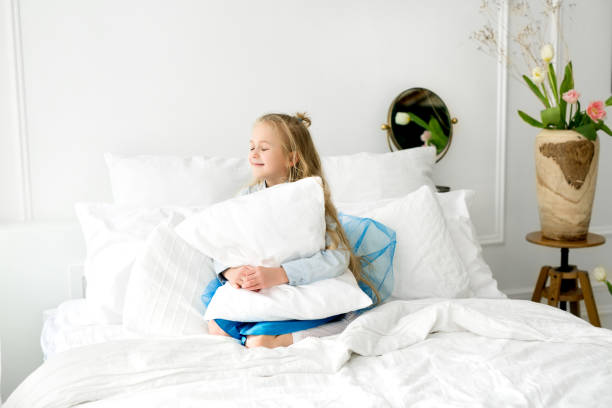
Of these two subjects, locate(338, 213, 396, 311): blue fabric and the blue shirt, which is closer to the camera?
the blue shirt

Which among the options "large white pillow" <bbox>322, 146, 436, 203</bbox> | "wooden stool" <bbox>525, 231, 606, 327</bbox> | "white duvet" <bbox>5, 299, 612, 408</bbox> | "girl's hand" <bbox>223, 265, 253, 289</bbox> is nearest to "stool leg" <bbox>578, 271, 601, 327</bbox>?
"wooden stool" <bbox>525, 231, 606, 327</bbox>

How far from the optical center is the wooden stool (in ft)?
8.02

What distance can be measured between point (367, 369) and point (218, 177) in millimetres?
1043

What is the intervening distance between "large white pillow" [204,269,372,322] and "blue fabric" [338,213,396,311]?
0.21m

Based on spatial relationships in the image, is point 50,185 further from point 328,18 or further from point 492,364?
point 492,364

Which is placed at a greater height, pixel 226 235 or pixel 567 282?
pixel 226 235

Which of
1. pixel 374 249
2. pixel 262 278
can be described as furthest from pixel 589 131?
pixel 262 278

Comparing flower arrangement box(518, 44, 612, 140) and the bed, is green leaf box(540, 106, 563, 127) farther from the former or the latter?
the bed

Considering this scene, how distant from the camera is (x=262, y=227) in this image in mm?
1596

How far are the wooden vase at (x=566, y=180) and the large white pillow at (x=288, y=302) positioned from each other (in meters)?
1.21

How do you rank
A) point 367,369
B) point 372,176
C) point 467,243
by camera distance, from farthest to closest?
point 372,176 → point 467,243 → point 367,369

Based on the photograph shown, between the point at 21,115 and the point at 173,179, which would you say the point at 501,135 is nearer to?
the point at 173,179

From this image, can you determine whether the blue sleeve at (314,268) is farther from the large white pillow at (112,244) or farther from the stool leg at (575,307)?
the stool leg at (575,307)

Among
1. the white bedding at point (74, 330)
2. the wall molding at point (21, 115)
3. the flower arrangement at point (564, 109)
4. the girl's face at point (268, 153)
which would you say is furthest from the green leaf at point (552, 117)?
the wall molding at point (21, 115)
